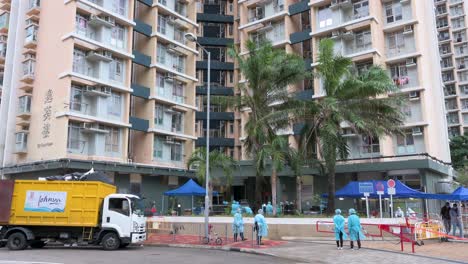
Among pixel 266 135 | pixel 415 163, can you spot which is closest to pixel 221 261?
pixel 266 135

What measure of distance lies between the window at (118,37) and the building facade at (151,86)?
10 cm

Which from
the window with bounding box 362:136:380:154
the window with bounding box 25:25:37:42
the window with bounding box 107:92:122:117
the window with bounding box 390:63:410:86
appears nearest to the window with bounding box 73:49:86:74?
the window with bounding box 107:92:122:117

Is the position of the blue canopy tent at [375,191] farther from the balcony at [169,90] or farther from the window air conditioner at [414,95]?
the balcony at [169,90]

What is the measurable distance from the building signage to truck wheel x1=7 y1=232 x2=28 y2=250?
1.19 metres

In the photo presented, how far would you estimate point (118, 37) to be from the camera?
41688 mm

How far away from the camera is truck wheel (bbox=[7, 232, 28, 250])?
1977cm

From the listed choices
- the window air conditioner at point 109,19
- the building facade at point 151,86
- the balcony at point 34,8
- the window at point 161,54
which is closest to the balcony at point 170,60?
the window at point 161,54

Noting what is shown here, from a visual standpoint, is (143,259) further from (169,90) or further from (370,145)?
(169,90)

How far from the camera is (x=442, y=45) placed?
75.6m

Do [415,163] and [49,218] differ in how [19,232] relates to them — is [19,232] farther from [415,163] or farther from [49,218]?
[415,163]

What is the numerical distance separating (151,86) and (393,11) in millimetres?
24166

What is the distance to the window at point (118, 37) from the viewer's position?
4103 cm

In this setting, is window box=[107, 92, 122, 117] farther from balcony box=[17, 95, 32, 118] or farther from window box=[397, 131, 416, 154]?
window box=[397, 131, 416, 154]

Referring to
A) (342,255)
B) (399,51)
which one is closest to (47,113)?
(342,255)
